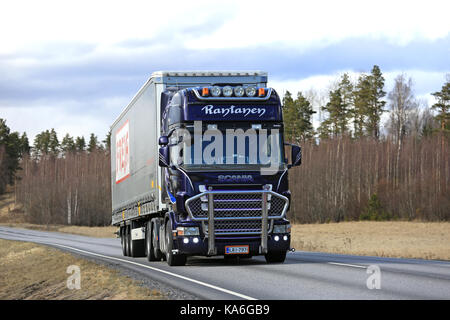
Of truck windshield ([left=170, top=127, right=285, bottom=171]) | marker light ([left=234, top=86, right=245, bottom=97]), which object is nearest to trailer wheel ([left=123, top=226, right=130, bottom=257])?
truck windshield ([left=170, top=127, right=285, bottom=171])

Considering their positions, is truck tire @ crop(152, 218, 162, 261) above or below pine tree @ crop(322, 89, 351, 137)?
below

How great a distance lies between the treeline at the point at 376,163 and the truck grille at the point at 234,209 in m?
55.9

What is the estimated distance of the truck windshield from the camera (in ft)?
53.5

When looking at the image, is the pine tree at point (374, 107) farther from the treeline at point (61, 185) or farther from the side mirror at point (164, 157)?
the side mirror at point (164, 157)

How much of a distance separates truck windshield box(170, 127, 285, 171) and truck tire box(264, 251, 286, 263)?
2.54 meters

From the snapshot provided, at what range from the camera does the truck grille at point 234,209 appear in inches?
627

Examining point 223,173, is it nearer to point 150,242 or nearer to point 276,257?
point 276,257

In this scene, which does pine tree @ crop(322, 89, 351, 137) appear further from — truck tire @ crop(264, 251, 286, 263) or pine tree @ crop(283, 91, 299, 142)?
truck tire @ crop(264, 251, 286, 263)

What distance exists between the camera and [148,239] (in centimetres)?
2069

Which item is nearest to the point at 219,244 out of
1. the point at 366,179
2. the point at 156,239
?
the point at 156,239

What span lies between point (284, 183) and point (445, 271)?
4.16m

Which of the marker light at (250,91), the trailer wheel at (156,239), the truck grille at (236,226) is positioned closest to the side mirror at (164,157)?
the truck grille at (236,226)

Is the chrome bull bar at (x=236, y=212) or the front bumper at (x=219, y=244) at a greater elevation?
the chrome bull bar at (x=236, y=212)
